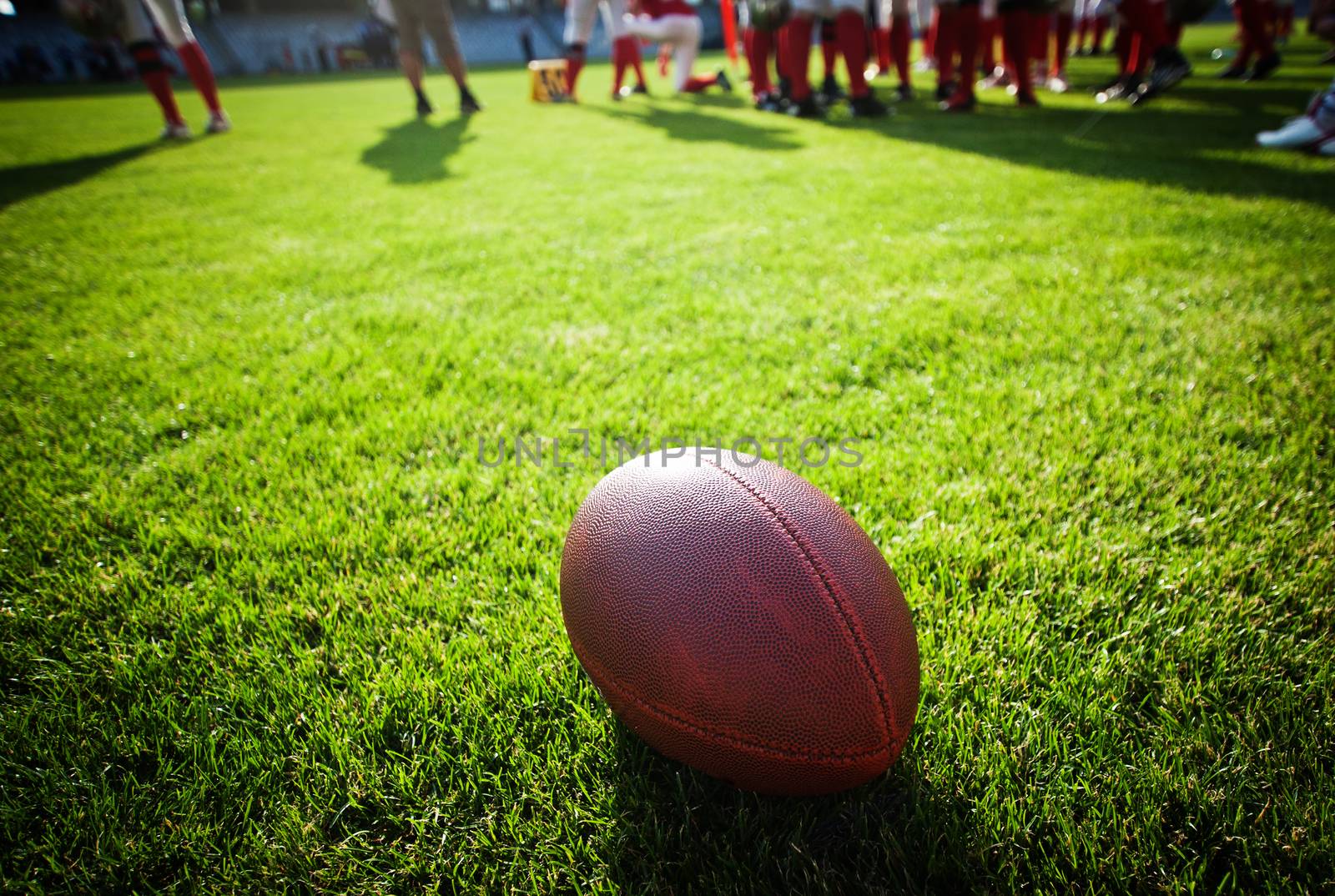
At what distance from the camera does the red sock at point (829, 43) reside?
26.6 ft

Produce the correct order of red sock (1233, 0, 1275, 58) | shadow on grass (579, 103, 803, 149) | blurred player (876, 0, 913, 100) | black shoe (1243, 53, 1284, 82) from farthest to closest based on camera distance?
1. blurred player (876, 0, 913, 100)
2. black shoe (1243, 53, 1284, 82)
3. red sock (1233, 0, 1275, 58)
4. shadow on grass (579, 103, 803, 149)

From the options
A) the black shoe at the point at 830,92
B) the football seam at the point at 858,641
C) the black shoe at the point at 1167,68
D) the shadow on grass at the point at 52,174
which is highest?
the shadow on grass at the point at 52,174

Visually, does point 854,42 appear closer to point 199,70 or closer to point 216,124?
point 199,70

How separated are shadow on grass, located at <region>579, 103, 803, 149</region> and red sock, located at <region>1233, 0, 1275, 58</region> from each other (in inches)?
284

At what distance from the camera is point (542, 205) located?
4.97 m

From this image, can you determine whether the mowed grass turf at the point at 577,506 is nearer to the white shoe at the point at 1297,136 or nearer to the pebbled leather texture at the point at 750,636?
the pebbled leather texture at the point at 750,636

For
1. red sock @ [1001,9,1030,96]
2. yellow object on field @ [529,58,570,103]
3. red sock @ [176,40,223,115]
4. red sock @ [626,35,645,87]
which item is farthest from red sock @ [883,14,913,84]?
red sock @ [176,40,223,115]

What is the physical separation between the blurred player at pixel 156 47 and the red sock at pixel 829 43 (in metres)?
8.02

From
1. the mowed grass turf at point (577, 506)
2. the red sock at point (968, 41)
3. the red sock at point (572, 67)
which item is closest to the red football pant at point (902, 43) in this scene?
the red sock at point (968, 41)

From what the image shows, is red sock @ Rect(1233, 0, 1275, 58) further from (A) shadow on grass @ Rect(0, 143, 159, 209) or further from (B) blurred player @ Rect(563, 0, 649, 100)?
(A) shadow on grass @ Rect(0, 143, 159, 209)

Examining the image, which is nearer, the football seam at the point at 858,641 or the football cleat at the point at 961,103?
the football seam at the point at 858,641

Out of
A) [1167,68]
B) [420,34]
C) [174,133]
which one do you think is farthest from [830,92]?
[174,133]

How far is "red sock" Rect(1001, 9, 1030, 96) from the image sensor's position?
7.53m

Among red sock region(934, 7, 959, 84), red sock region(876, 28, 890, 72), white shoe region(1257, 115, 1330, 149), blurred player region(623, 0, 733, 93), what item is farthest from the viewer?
red sock region(876, 28, 890, 72)
